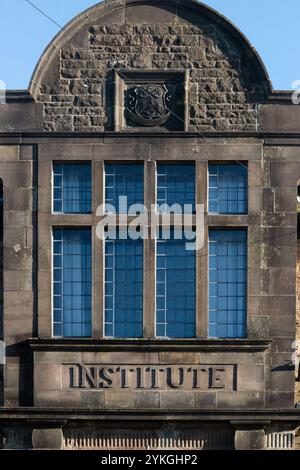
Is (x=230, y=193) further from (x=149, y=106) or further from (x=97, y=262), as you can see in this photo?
(x=97, y=262)

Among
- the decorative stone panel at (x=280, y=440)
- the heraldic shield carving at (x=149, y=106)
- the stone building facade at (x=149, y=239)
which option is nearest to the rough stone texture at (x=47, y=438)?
the stone building facade at (x=149, y=239)

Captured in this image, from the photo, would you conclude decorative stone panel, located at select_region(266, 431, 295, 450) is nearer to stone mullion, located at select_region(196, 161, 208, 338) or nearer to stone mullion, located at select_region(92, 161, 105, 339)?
stone mullion, located at select_region(196, 161, 208, 338)

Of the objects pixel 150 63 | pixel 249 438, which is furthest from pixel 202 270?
pixel 150 63

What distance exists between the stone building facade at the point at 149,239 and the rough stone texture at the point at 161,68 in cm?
3

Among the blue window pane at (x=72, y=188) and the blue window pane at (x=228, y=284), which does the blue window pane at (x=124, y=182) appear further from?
the blue window pane at (x=228, y=284)

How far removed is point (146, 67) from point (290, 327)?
683 cm

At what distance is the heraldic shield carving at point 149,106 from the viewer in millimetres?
30094

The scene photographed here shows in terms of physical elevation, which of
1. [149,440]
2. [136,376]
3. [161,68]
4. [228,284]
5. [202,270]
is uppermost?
[161,68]

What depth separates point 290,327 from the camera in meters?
29.9

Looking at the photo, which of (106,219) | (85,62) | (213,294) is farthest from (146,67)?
(213,294)

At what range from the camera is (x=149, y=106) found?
30094mm

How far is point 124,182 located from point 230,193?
246 cm
